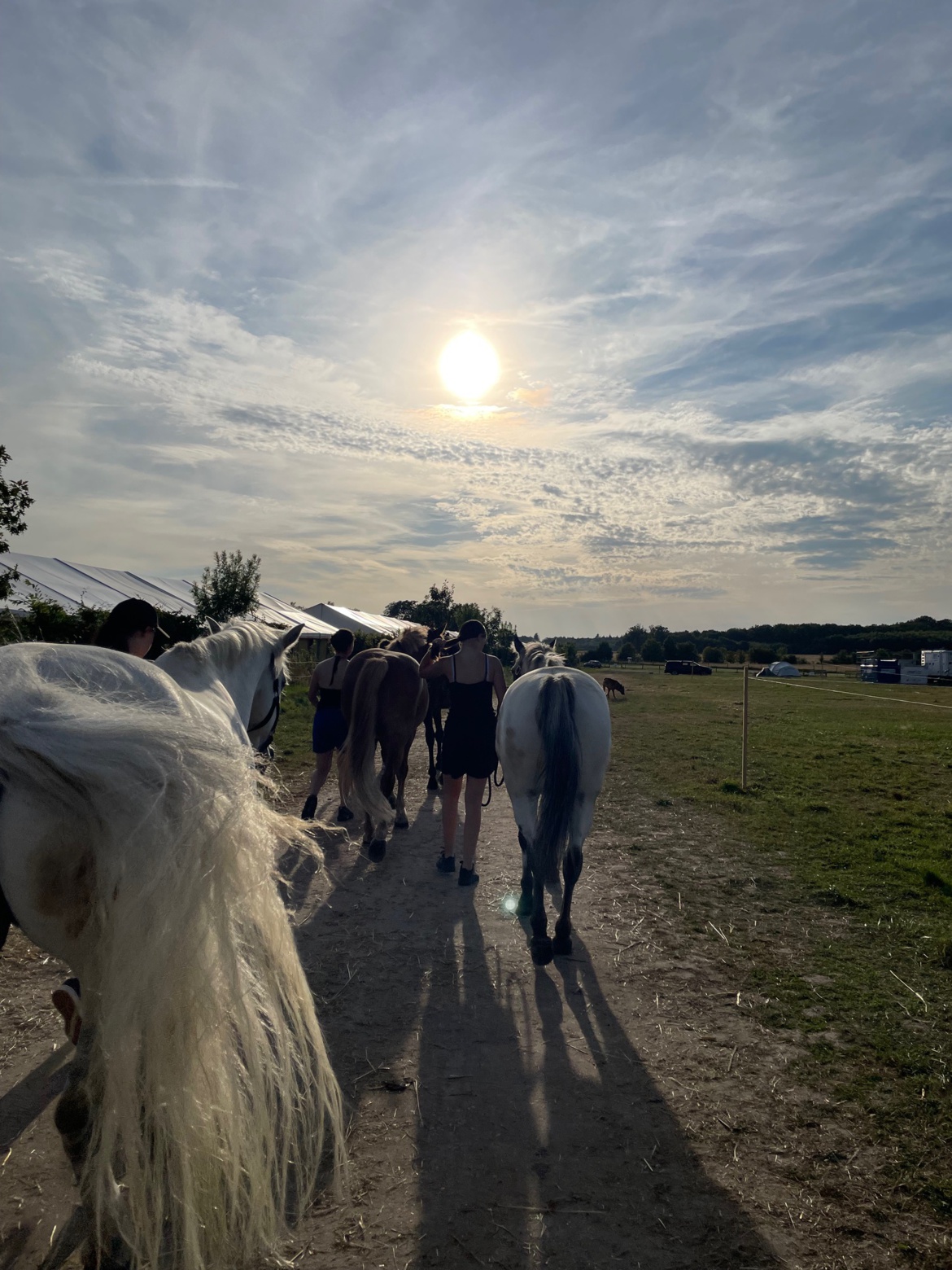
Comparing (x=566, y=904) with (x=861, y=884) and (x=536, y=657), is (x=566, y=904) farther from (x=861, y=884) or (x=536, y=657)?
(x=861, y=884)

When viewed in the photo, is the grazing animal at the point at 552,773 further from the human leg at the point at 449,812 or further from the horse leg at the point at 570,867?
the human leg at the point at 449,812

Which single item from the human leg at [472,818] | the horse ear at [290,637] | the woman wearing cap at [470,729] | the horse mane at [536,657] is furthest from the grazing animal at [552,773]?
the horse ear at [290,637]

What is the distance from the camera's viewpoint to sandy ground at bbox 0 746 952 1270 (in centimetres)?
210

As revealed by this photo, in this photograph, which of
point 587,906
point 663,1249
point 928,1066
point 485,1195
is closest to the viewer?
point 663,1249

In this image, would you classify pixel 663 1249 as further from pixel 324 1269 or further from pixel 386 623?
pixel 386 623

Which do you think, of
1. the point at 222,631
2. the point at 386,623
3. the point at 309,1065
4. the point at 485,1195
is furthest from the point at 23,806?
the point at 386,623

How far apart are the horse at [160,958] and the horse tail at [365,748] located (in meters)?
3.99

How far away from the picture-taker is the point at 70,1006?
214 cm

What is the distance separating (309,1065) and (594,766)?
2.70 meters

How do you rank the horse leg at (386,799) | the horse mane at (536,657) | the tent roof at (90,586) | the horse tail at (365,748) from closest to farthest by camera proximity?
1. the horse mane at (536,657)
2. the horse leg at (386,799)
3. the horse tail at (365,748)
4. the tent roof at (90,586)

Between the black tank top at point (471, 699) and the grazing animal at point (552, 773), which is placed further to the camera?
the black tank top at point (471, 699)

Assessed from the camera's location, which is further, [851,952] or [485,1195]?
[851,952]

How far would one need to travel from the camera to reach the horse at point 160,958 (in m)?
1.75

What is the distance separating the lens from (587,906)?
5008mm
